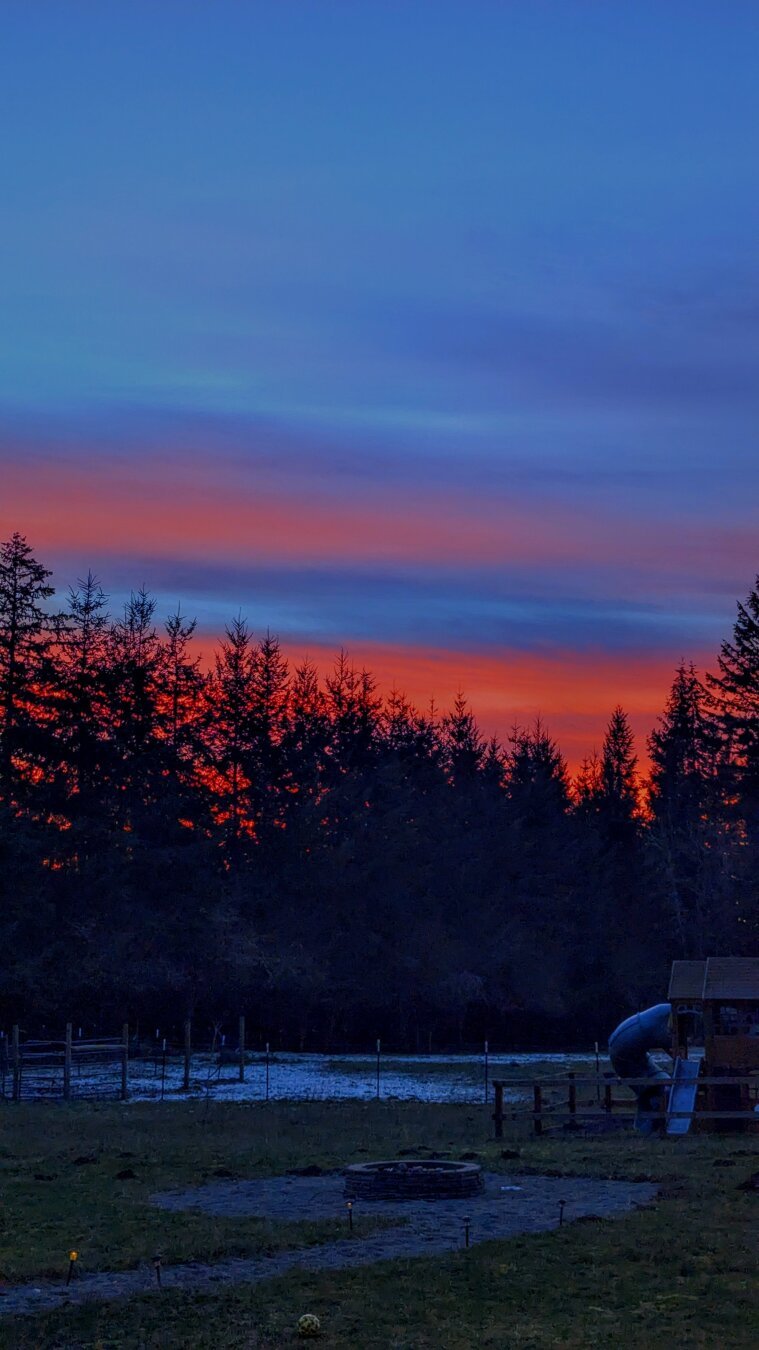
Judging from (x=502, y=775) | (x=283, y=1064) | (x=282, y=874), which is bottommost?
(x=283, y=1064)

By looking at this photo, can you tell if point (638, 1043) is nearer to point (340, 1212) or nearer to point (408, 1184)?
point (408, 1184)

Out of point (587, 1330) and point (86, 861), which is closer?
point (587, 1330)

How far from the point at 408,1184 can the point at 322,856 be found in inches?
2076

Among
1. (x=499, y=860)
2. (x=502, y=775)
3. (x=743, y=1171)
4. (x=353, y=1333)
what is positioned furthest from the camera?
(x=502, y=775)

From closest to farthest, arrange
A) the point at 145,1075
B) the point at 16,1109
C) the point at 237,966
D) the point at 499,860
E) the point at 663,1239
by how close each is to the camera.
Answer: the point at 663,1239, the point at 16,1109, the point at 145,1075, the point at 237,966, the point at 499,860

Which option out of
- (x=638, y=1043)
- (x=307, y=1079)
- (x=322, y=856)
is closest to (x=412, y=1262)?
(x=638, y=1043)

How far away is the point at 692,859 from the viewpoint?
86375mm

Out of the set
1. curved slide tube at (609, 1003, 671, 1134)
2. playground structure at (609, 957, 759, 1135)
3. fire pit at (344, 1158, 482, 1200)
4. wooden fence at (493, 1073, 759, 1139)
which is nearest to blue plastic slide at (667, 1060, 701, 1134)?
playground structure at (609, 957, 759, 1135)

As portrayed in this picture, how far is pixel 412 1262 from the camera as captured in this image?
56.9ft

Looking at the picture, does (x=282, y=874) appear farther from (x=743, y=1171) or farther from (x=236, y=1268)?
(x=236, y=1268)

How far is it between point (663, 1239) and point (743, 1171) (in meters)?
7.34

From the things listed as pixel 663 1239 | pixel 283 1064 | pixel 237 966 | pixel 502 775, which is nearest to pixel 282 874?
pixel 237 966

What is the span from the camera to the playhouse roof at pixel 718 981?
34.8 m

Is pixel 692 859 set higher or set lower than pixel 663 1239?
higher
